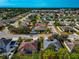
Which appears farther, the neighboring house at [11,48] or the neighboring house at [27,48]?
the neighboring house at [27,48]

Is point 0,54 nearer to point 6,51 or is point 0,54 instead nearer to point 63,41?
point 6,51

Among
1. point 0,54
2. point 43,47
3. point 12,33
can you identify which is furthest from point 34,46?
point 12,33

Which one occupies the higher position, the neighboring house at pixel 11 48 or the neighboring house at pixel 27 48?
the neighboring house at pixel 27 48

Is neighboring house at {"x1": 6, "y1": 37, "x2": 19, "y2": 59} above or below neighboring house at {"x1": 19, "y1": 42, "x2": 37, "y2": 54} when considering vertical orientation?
below

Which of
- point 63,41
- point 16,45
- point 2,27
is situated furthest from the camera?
point 2,27

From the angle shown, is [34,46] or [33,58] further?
[34,46]

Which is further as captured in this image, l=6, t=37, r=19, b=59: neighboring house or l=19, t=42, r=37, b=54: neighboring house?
l=19, t=42, r=37, b=54: neighboring house

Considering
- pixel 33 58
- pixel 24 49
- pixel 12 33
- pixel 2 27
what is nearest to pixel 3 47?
pixel 24 49

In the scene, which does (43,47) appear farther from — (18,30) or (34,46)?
(18,30)

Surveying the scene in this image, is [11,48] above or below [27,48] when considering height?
below

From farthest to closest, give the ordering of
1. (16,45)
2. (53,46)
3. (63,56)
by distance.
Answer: (16,45) < (53,46) < (63,56)

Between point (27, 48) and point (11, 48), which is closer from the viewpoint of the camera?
point (27, 48)
